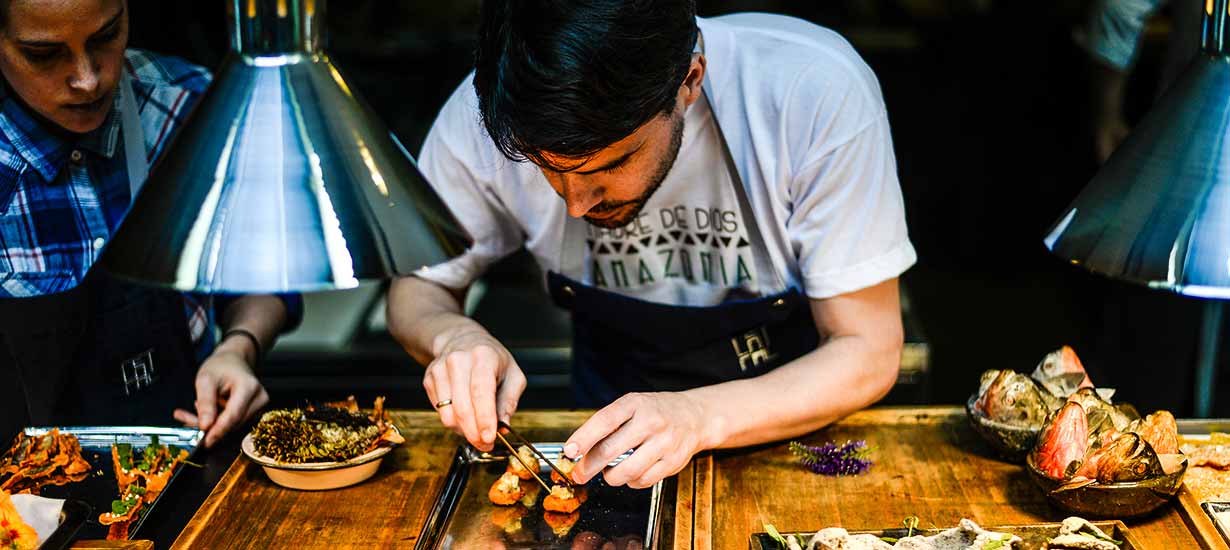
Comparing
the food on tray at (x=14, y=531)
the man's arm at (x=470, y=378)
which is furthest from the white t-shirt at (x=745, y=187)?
the food on tray at (x=14, y=531)

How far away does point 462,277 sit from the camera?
2.59 metres

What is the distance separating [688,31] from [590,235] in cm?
68

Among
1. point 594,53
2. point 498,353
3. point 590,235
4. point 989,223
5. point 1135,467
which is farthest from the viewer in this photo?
point 989,223

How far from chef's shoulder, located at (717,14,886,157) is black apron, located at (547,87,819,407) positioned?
136 mm

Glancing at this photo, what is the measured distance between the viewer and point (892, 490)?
2.02 metres

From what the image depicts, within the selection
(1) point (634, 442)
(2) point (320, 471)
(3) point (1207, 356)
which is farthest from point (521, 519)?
(3) point (1207, 356)

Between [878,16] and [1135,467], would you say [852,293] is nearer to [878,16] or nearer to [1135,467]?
[1135,467]

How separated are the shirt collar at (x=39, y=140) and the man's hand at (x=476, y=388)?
935 mm

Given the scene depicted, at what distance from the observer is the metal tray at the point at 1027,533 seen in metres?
1.79

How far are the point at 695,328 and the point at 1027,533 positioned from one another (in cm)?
82

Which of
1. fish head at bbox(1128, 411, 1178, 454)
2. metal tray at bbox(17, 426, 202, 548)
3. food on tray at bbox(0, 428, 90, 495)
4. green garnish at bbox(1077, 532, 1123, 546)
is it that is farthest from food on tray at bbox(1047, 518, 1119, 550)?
food on tray at bbox(0, 428, 90, 495)

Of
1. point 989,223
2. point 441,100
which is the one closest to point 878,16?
point 989,223

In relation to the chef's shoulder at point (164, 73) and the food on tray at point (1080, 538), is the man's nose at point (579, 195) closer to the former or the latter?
the food on tray at point (1080, 538)

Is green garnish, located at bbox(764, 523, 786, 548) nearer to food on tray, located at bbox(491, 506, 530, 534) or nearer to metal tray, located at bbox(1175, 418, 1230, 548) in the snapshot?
food on tray, located at bbox(491, 506, 530, 534)
